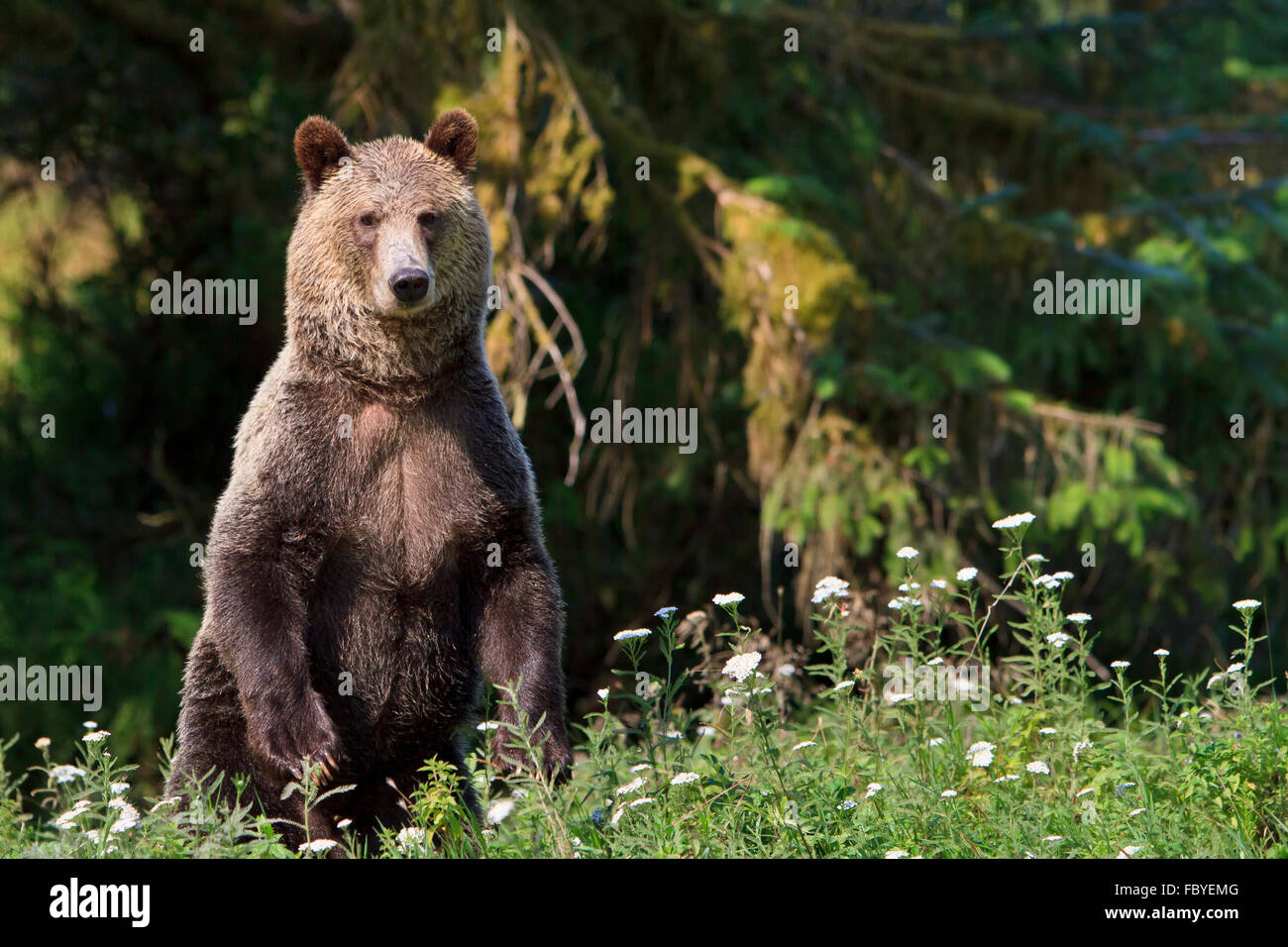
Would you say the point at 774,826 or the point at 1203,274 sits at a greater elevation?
the point at 1203,274

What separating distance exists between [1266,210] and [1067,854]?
630 cm

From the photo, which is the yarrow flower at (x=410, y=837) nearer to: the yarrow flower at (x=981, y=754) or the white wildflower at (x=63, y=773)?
the white wildflower at (x=63, y=773)

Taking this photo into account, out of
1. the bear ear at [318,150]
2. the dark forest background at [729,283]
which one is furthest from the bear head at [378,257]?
the dark forest background at [729,283]

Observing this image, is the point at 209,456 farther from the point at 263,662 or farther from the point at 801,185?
the point at 263,662

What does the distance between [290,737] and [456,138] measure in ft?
6.22

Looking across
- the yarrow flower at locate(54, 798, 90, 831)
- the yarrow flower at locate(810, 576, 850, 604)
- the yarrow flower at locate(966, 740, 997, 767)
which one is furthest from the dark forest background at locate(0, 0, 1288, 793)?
the yarrow flower at locate(54, 798, 90, 831)

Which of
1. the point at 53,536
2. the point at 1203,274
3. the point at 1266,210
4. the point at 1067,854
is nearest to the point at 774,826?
the point at 1067,854

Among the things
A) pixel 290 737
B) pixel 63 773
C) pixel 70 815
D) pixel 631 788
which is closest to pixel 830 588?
pixel 631 788

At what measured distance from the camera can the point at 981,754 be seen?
12.0 feet

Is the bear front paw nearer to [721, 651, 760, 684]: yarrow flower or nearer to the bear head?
the bear head

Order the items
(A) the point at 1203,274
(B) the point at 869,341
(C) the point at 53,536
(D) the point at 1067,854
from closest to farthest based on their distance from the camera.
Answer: (D) the point at 1067,854, (B) the point at 869,341, (A) the point at 1203,274, (C) the point at 53,536

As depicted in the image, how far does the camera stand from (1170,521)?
8797 millimetres

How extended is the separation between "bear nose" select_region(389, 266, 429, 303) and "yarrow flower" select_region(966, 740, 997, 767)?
1.95m

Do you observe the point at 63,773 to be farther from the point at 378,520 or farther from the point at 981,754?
the point at 981,754
